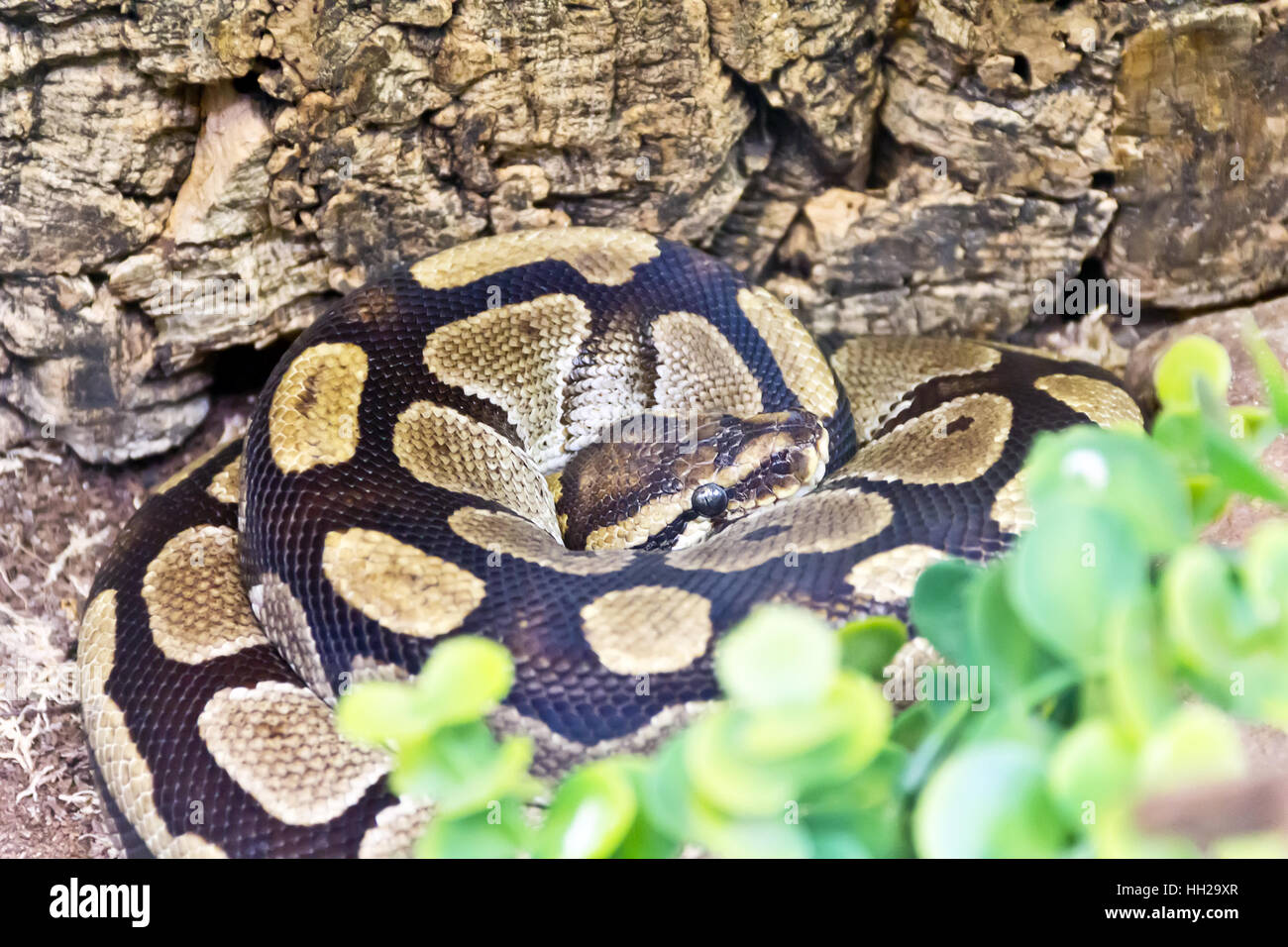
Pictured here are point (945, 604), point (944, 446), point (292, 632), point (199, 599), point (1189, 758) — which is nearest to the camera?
point (1189, 758)

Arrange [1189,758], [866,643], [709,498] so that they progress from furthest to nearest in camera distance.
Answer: [709,498], [866,643], [1189,758]

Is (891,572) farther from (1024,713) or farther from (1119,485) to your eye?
(1119,485)

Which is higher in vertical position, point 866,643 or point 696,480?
point 866,643

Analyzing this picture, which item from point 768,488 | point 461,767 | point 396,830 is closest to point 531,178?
point 768,488

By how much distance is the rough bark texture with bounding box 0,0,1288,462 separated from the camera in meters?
3.75

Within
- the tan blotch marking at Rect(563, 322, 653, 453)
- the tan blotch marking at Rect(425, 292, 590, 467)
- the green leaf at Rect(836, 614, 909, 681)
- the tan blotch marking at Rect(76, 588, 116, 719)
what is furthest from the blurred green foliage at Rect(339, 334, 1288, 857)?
the tan blotch marking at Rect(563, 322, 653, 453)

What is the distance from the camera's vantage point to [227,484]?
4121 mm

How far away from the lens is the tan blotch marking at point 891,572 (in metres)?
2.97

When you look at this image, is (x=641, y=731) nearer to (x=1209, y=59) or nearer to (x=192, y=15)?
(x=192, y=15)

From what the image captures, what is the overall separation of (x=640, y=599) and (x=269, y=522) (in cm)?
131

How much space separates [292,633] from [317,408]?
2.65 feet

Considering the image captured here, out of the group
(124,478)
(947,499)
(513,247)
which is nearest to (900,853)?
(947,499)

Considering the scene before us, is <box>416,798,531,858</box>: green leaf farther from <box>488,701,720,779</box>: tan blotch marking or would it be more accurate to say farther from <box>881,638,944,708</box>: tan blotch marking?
<box>881,638,944,708</box>: tan blotch marking

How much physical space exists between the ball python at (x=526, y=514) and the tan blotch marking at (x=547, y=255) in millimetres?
11
